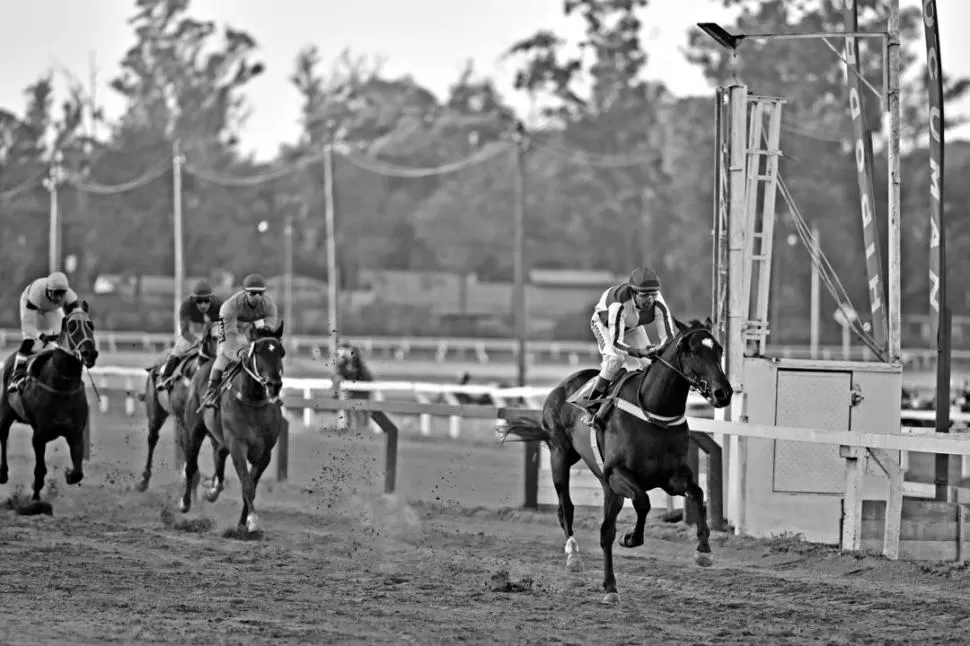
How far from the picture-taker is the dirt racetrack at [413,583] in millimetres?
8672

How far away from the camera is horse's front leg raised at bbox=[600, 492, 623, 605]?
9930 millimetres

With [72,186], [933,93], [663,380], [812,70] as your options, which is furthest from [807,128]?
[663,380]

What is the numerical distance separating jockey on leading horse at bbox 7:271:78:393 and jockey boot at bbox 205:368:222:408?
160 cm

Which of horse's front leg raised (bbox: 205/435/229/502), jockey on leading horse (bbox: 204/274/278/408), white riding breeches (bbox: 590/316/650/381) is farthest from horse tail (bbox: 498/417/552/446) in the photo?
horse's front leg raised (bbox: 205/435/229/502)

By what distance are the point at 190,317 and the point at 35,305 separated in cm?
198

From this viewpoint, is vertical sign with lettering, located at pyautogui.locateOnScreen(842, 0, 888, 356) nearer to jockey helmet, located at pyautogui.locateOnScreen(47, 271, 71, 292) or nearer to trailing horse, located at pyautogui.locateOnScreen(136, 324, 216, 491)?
trailing horse, located at pyautogui.locateOnScreen(136, 324, 216, 491)

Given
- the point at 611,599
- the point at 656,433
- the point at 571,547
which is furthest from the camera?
the point at 571,547

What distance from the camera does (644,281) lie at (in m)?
10.8

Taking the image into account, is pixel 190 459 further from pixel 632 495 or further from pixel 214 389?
pixel 632 495

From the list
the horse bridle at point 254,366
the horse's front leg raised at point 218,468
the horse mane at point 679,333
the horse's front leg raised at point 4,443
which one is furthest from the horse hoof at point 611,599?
the horse's front leg raised at point 4,443

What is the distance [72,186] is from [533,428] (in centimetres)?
5548

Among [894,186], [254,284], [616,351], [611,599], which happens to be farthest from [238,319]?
[894,186]

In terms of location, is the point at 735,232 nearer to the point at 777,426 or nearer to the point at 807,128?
the point at 777,426

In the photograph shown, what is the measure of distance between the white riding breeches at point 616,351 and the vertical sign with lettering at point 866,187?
341 cm
